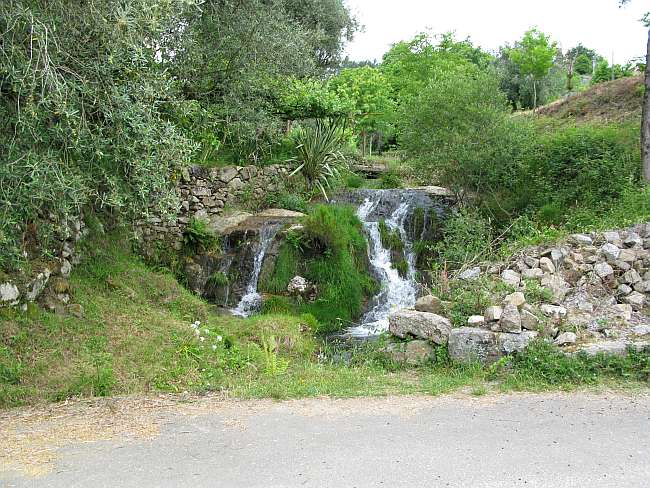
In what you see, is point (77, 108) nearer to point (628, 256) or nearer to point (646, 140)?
point (628, 256)

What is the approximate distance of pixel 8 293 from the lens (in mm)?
8766

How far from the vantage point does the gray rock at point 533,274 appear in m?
9.24

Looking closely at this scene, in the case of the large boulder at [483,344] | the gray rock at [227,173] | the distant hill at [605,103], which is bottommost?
the large boulder at [483,344]

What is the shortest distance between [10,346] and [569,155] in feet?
38.9

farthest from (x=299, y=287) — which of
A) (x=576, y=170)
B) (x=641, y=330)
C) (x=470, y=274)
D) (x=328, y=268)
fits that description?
(x=641, y=330)

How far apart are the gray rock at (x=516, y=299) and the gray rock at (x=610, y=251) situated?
231 centimetres

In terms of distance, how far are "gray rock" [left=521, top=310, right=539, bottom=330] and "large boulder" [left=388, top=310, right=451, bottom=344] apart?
0.93m

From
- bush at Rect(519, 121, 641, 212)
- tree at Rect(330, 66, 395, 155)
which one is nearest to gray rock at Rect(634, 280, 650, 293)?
bush at Rect(519, 121, 641, 212)

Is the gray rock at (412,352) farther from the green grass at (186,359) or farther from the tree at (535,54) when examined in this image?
the tree at (535,54)

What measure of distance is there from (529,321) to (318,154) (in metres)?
10.7

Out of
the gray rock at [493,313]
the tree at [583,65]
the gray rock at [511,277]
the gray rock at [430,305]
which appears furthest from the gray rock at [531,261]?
the tree at [583,65]

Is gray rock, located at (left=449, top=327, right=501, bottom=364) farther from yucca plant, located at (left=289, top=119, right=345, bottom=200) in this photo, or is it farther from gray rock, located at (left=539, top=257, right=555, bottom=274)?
yucca plant, located at (left=289, top=119, right=345, bottom=200)

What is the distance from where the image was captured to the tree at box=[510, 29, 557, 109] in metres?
33.4

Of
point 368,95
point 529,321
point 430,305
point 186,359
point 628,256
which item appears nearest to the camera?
point 529,321
